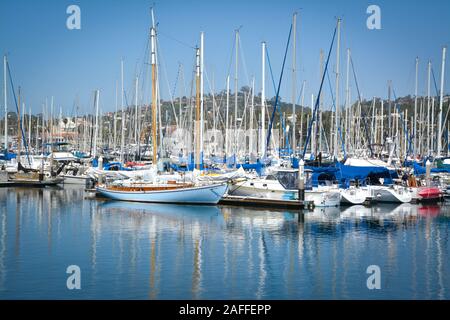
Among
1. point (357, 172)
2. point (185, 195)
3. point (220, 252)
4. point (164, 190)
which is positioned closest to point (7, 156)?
point (164, 190)

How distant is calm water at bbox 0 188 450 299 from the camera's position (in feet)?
67.9

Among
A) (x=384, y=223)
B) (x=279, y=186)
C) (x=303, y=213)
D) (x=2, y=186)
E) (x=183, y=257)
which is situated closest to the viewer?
(x=183, y=257)

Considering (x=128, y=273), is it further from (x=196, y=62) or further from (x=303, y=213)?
(x=196, y=62)

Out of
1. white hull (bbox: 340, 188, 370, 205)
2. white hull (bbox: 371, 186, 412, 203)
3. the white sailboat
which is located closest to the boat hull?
white hull (bbox: 340, 188, 370, 205)

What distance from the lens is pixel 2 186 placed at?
5834 cm

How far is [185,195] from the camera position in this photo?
41.8 m

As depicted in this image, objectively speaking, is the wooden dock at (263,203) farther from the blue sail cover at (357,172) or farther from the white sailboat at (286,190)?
the blue sail cover at (357,172)

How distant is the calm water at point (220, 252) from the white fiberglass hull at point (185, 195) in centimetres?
98

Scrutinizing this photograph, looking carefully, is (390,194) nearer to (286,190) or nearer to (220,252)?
(286,190)

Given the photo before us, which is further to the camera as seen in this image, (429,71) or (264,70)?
(429,71)

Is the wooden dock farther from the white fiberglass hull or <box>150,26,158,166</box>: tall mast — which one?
<box>150,26,158,166</box>: tall mast

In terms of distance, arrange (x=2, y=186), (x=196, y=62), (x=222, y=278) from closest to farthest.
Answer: (x=222, y=278) < (x=196, y=62) < (x=2, y=186)
